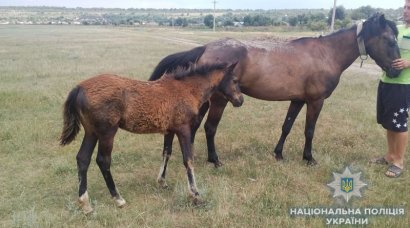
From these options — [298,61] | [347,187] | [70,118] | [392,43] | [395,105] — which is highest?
[392,43]

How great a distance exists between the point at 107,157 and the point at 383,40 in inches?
174

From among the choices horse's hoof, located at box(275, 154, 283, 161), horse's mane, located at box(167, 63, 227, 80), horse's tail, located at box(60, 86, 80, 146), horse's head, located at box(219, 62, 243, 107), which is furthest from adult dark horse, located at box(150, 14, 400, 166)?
horse's tail, located at box(60, 86, 80, 146)

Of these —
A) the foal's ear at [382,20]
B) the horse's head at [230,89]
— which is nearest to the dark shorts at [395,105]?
the foal's ear at [382,20]

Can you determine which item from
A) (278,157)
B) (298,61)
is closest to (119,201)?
(278,157)

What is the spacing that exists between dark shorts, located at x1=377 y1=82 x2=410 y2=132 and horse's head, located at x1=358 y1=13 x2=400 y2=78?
9.8 inches

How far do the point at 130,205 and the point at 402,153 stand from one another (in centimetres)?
426

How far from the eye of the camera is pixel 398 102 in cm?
591

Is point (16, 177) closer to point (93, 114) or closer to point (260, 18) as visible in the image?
point (93, 114)

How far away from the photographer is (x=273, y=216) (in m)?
4.54

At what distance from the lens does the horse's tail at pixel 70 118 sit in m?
4.49

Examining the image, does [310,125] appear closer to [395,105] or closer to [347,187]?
[395,105]

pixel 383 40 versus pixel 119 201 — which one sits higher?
pixel 383 40

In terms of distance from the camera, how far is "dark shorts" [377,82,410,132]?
232 inches

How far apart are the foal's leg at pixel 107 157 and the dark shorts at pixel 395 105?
13.6ft
